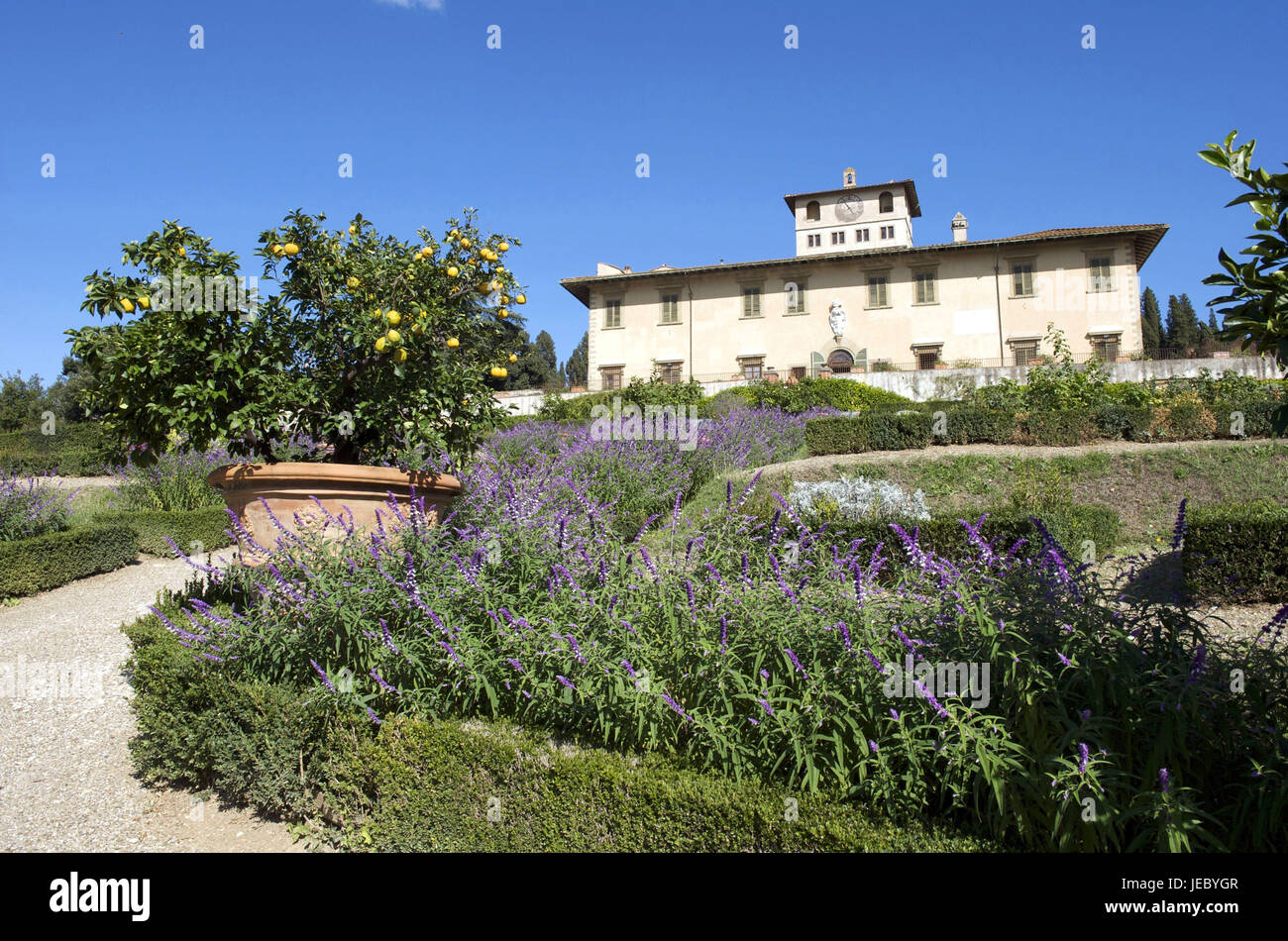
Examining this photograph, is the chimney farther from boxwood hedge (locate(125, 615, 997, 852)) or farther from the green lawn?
boxwood hedge (locate(125, 615, 997, 852))

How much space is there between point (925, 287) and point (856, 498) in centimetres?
2522

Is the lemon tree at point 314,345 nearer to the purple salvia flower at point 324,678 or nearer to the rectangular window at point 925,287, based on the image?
the purple salvia flower at point 324,678

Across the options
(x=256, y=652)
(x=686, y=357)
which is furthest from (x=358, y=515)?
(x=686, y=357)

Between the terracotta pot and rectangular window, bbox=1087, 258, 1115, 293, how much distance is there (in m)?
32.6

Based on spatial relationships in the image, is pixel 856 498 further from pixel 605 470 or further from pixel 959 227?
pixel 959 227

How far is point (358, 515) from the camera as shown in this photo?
15.1 ft

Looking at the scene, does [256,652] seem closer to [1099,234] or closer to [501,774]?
[501,774]

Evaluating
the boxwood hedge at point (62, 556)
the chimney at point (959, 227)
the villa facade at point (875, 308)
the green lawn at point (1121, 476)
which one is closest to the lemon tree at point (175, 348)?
the boxwood hedge at point (62, 556)

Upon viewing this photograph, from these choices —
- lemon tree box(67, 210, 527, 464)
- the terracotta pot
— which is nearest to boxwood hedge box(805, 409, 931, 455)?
lemon tree box(67, 210, 527, 464)

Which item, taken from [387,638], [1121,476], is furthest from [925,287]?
[387,638]

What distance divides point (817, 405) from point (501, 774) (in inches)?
663

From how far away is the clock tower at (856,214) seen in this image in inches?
1655

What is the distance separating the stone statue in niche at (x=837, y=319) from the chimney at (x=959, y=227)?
8.51 m

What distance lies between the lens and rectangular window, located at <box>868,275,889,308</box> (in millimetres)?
32719
